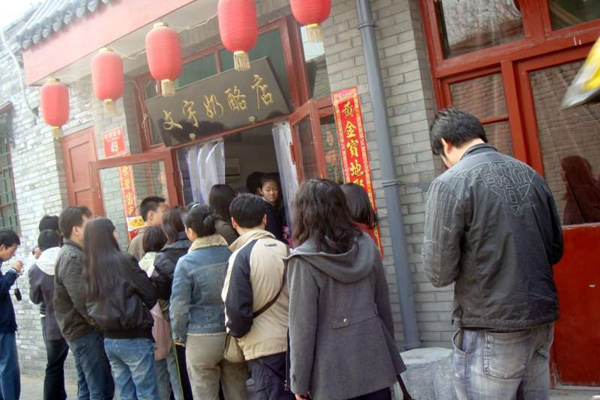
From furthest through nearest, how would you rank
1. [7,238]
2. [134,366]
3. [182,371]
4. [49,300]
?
1. [7,238]
2. [49,300]
3. [182,371]
4. [134,366]

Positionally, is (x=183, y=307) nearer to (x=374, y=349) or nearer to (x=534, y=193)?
(x=374, y=349)

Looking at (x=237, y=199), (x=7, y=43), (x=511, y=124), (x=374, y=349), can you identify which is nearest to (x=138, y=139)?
(x=7, y=43)

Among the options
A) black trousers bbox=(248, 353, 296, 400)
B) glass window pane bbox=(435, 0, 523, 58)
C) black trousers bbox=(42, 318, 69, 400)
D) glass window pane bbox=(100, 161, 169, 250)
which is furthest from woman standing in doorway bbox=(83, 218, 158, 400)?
glass window pane bbox=(435, 0, 523, 58)

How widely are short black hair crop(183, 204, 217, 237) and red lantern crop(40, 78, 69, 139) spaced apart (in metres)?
3.12

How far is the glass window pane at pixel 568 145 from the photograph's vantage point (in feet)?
13.9

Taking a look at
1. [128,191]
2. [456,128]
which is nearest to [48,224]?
[128,191]

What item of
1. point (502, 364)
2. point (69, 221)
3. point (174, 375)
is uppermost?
point (69, 221)

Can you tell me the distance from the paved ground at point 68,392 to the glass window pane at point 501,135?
1752mm

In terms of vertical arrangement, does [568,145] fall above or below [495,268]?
above

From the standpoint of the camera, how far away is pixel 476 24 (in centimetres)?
466

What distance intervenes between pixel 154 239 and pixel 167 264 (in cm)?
51

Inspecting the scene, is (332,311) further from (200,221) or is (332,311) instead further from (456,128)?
(200,221)

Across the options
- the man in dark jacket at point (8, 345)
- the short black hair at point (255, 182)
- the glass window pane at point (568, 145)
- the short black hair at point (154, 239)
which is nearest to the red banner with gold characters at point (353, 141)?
the glass window pane at point (568, 145)

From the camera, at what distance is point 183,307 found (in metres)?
4.10
